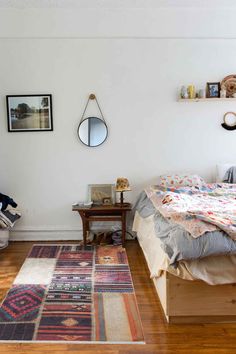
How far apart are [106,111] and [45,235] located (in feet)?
5.39

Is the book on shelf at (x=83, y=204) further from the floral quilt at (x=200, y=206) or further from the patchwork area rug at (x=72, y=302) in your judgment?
the floral quilt at (x=200, y=206)

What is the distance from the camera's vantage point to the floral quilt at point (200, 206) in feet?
7.19

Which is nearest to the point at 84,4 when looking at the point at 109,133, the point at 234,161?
the point at 109,133

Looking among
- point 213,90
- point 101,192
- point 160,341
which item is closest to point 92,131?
point 101,192

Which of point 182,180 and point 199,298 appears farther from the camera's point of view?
point 182,180

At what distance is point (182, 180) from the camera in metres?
3.81

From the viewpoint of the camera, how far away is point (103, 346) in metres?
1.97

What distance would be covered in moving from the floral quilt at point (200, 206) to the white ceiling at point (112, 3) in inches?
78.8

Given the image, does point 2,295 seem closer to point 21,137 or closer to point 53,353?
point 53,353

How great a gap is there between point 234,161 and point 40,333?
2.98m

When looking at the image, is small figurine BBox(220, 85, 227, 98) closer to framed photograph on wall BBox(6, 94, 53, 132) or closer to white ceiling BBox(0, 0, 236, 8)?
white ceiling BBox(0, 0, 236, 8)

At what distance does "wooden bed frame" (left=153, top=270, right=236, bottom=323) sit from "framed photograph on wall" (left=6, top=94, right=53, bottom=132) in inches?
97.8

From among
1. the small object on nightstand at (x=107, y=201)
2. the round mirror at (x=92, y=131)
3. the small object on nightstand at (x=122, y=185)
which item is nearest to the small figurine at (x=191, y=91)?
the round mirror at (x=92, y=131)

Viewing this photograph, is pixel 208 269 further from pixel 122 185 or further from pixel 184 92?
pixel 184 92
